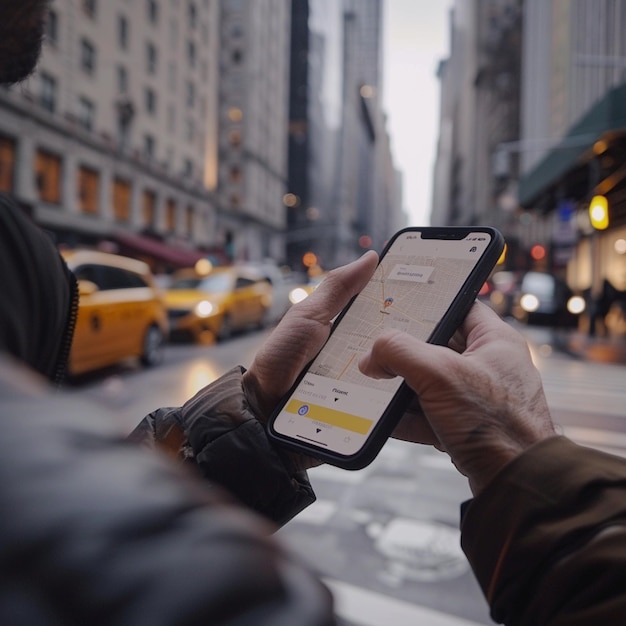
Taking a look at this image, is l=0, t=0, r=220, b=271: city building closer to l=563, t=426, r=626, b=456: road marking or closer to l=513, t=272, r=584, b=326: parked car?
l=513, t=272, r=584, b=326: parked car

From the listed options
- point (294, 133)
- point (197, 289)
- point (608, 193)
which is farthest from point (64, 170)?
point (294, 133)

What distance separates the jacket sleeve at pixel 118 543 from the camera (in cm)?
37

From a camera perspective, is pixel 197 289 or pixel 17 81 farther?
pixel 197 289

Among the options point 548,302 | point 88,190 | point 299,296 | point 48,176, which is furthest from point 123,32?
point 299,296

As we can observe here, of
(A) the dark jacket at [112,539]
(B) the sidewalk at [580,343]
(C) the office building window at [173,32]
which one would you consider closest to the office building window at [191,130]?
(C) the office building window at [173,32]

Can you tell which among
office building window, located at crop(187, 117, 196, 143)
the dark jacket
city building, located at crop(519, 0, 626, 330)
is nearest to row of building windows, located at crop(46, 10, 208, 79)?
office building window, located at crop(187, 117, 196, 143)

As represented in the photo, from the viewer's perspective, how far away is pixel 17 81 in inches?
52.2

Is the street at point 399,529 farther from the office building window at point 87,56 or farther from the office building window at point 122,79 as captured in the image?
the office building window at point 122,79

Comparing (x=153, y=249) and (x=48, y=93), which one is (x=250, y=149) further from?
(x=48, y=93)

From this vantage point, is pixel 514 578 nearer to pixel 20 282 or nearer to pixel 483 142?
pixel 20 282

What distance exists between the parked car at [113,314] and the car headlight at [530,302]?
11005 mm

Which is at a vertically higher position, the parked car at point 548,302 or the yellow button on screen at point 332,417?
the parked car at point 548,302

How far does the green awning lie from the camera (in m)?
13.7

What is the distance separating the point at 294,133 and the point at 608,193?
37.2m
